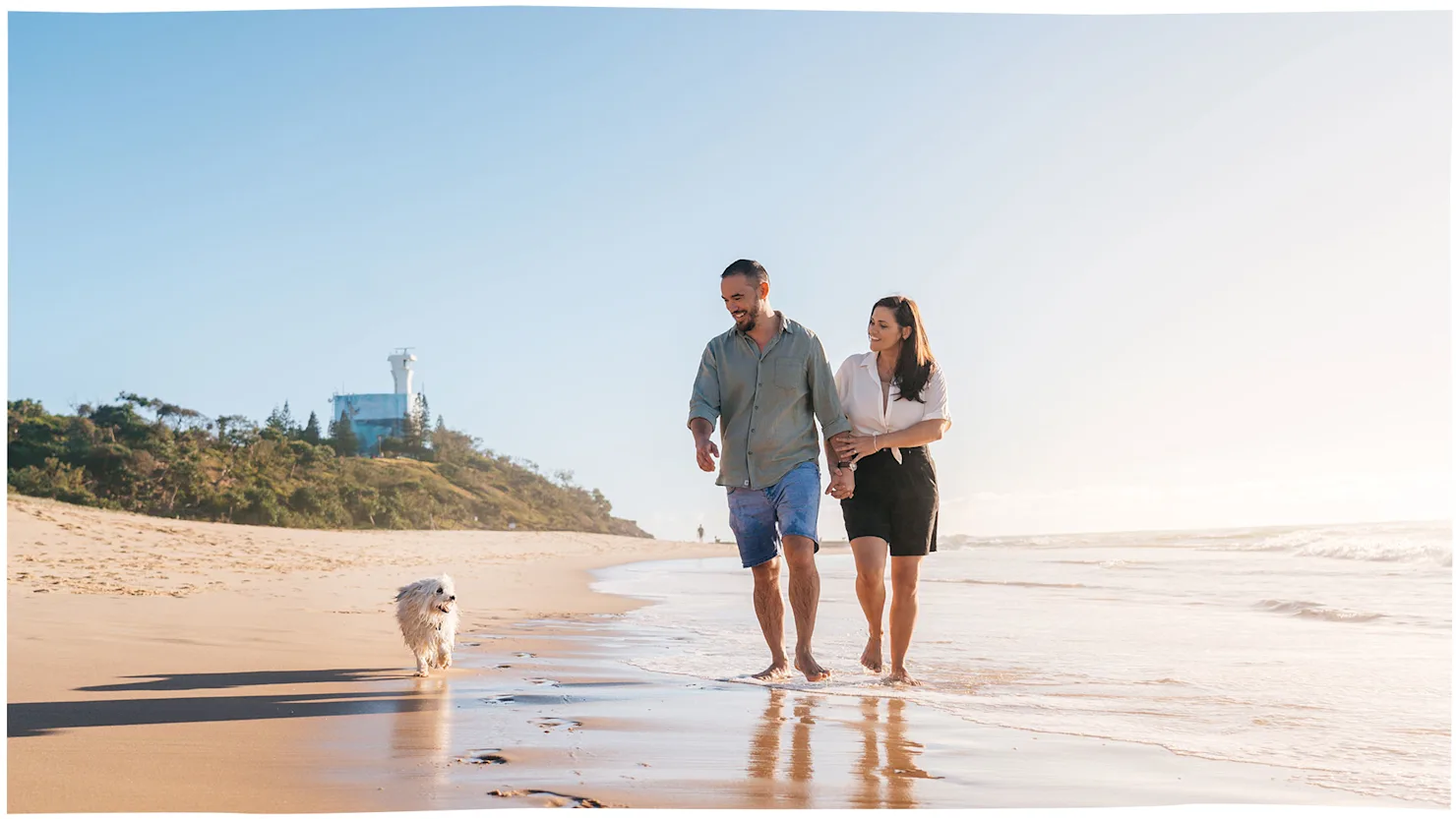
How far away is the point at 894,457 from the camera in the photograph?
4.68m

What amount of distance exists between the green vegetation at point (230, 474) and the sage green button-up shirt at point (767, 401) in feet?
72.9

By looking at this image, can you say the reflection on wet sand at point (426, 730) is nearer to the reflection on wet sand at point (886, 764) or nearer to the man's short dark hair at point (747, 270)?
the reflection on wet sand at point (886, 764)

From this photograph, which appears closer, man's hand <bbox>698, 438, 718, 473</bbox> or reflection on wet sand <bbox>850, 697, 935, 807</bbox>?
reflection on wet sand <bbox>850, 697, 935, 807</bbox>

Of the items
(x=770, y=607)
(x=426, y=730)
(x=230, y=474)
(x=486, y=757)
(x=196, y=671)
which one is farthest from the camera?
(x=230, y=474)

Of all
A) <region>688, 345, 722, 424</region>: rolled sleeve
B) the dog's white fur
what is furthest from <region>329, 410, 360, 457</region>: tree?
<region>688, 345, 722, 424</region>: rolled sleeve

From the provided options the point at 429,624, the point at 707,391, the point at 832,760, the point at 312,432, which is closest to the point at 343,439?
the point at 312,432

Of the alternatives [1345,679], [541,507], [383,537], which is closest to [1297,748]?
[1345,679]

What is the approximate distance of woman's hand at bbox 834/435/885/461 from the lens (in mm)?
4602

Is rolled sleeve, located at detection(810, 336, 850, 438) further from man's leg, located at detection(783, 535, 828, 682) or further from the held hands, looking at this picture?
man's leg, located at detection(783, 535, 828, 682)

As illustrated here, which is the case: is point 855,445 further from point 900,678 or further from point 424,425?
point 424,425

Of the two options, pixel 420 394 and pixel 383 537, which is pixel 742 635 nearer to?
pixel 383 537

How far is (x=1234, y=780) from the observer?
2.79 metres

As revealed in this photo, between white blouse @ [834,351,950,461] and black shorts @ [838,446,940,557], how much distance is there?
0.26 ft

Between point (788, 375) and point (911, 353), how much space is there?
58cm
